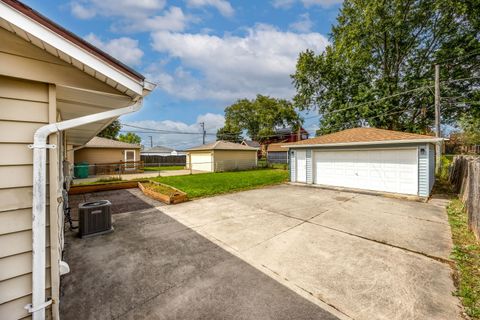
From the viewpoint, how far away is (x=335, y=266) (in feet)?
11.3

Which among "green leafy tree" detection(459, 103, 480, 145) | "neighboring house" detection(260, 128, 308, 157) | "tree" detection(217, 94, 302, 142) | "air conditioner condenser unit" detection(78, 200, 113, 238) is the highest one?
"tree" detection(217, 94, 302, 142)

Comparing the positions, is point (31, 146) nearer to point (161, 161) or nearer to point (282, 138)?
point (161, 161)

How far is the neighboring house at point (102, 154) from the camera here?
1605 centimetres

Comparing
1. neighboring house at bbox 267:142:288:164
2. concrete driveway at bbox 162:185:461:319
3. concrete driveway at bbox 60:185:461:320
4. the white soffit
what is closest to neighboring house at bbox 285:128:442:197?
concrete driveway at bbox 162:185:461:319

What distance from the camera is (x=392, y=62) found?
18.1 metres

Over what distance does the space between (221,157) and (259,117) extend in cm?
2146

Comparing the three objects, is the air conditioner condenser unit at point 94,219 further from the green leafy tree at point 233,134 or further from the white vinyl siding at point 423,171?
the green leafy tree at point 233,134

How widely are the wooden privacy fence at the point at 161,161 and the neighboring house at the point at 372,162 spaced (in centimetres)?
2093

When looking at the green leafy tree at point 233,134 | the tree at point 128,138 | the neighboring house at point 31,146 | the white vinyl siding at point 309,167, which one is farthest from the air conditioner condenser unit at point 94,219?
the tree at point 128,138

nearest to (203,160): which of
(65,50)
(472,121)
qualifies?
(65,50)

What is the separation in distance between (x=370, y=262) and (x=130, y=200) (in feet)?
26.1

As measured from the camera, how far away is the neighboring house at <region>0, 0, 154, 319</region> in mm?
1767

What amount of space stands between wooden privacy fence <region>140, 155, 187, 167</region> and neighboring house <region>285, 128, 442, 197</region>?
20.9m

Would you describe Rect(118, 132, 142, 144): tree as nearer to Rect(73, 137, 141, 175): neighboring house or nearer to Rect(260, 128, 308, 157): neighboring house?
Rect(260, 128, 308, 157): neighboring house
